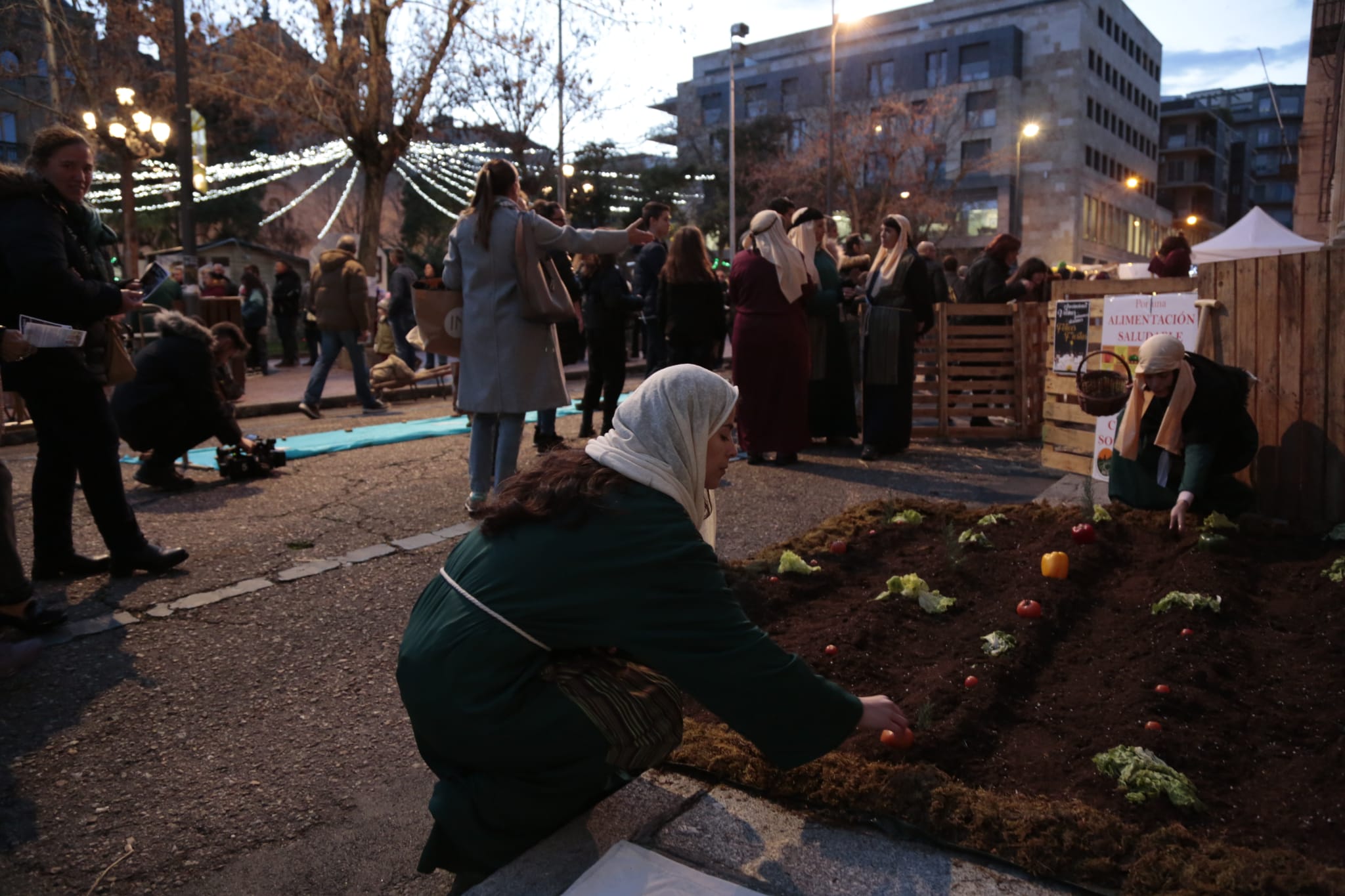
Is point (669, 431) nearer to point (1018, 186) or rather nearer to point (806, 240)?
point (806, 240)

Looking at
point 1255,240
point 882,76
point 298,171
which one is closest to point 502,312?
point 1255,240

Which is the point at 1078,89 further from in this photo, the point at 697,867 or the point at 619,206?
the point at 697,867

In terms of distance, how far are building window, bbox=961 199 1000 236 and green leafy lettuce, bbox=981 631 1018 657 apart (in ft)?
201

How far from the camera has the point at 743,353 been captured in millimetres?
8391

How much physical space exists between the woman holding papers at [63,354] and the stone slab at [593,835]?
9.93 feet

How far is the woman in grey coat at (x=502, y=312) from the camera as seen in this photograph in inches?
246

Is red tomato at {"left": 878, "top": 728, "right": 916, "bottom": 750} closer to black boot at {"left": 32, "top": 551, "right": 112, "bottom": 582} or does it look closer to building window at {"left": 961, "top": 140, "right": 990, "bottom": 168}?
black boot at {"left": 32, "top": 551, "right": 112, "bottom": 582}

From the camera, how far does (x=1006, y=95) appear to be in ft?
202

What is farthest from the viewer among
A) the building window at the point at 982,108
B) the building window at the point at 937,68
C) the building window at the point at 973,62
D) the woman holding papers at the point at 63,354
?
the building window at the point at 937,68

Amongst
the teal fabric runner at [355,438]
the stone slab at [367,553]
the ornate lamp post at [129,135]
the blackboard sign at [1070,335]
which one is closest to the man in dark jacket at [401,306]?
the teal fabric runner at [355,438]

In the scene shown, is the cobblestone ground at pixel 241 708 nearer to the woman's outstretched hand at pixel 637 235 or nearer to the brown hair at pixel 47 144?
the woman's outstretched hand at pixel 637 235

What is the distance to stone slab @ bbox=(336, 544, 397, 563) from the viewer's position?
5.71 meters

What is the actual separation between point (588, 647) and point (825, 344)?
6876 mm

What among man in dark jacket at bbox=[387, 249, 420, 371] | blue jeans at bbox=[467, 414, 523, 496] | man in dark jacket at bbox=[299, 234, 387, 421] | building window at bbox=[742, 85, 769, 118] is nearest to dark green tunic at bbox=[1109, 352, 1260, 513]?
blue jeans at bbox=[467, 414, 523, 496]
